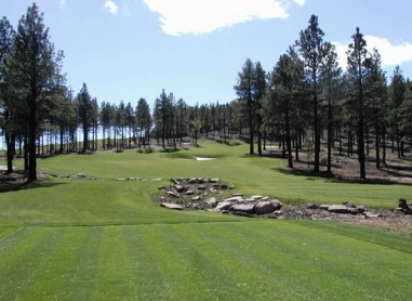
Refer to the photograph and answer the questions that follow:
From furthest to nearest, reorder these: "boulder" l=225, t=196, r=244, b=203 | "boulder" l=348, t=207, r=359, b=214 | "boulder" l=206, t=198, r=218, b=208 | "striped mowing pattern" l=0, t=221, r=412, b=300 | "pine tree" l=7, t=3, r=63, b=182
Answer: "pine tree" l=7, t=3, r=63, b=182, "boulder" l=206, t=198, r=218, b=208, "boulder" l=225, t=196, r=244, b=203, "boulder" l=348, t=207, r=359, b=214, "striped mowing pattern" l=0, t=221, r=412, b=300

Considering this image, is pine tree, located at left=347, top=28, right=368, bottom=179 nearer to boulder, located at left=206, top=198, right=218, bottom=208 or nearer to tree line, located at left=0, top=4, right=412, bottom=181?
tree line, located at left=0, top=4, right=412, bottom=181

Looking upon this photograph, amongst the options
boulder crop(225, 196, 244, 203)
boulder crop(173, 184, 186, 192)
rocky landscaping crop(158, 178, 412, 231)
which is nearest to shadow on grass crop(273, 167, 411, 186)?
boulder crop(173, 184, 186, 192)

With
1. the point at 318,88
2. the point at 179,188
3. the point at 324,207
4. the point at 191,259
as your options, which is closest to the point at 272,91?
the point at 318,88

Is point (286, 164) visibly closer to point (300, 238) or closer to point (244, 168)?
point (244, 168)

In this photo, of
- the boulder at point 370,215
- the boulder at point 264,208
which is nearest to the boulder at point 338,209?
the boulder at point 370,215

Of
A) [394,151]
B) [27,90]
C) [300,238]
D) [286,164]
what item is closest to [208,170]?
[286,164]

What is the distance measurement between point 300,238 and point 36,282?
8202 mm

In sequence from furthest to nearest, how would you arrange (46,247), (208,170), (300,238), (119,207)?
1. (208,170)
2. (119,207)
3. (300,238)
4. (46,247)

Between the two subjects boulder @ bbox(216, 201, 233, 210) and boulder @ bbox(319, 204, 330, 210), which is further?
boulder @ bbox(216, 201, 233, 210)

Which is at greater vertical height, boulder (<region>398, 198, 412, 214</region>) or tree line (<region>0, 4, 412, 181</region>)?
tree line (<region>0, 4, 412, 181</region>)

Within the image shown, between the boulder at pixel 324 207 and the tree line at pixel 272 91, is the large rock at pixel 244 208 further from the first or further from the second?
the tree line at pixel 272 91

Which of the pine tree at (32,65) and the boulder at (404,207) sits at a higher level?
the pine tree at (32,65)

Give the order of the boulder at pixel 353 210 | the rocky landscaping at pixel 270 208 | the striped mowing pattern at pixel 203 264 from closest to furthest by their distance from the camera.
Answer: the striped mowing pattern at pixel 203 264
the rocky landscaping at pixel 270 208
the boulder at pixel 353 210

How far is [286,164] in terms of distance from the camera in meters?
51.2
